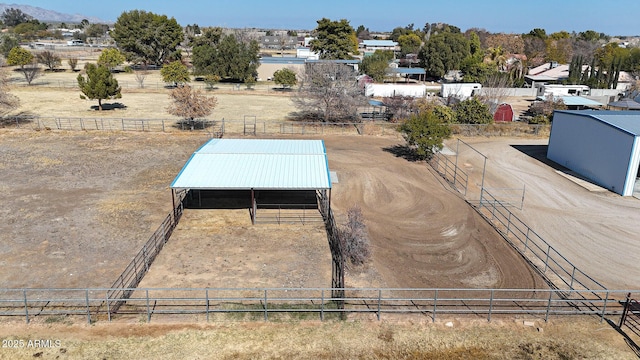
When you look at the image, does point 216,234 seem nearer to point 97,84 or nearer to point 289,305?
point 289,305

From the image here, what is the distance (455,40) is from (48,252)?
83016 millimetres

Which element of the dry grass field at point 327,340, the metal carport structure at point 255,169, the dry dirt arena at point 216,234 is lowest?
the dry grass field at point 327,340

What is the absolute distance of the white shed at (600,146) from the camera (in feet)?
95.5

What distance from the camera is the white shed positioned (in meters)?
29.1

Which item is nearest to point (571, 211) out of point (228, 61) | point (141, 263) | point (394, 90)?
point (141, 263)

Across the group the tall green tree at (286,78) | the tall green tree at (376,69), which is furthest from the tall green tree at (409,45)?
the tall green tree at (286,78)

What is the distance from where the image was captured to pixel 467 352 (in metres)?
15.2

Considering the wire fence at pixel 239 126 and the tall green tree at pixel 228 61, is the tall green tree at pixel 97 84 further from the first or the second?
the tall green tree at pixel 228 61

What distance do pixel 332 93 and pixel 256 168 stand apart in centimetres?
2277

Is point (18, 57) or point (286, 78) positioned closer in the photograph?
point (286, 78)

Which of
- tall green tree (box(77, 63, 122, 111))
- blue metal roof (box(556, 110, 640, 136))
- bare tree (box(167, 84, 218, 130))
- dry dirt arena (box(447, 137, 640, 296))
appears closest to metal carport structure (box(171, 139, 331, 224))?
dry dirt arena (box(447, 137, 640, 296))

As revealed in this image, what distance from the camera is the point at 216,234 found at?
23.0 meters

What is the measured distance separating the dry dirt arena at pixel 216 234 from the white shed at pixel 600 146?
10772 mm

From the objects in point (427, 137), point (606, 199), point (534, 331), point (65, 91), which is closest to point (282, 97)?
point (65, 91)
